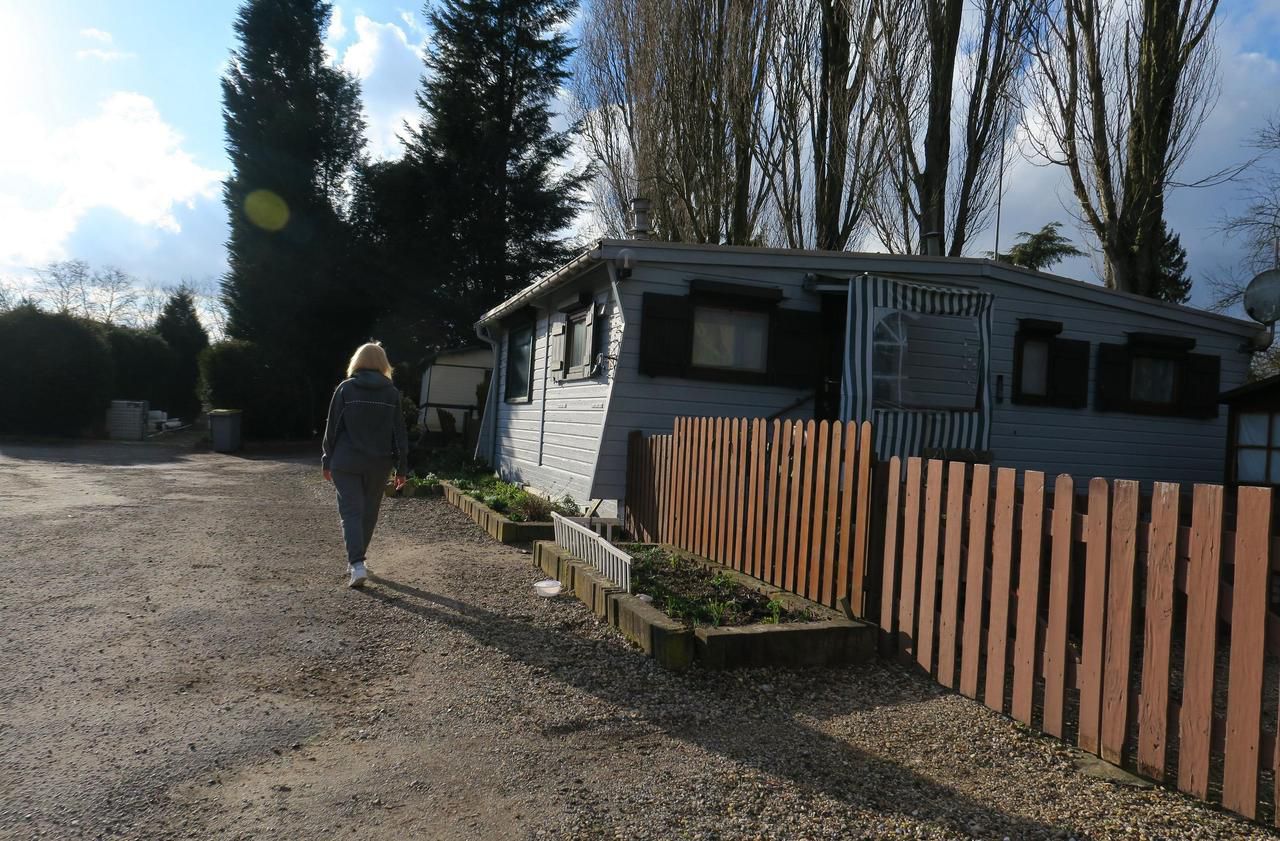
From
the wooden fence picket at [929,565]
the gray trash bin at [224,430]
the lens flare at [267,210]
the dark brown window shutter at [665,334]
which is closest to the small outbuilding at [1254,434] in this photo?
the dark brown window shutter at [665,334]

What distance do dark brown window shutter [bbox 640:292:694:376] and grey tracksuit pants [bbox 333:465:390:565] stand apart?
10.6 feet

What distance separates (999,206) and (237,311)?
22754 mm

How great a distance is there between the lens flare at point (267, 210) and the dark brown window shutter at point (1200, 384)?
25.2m

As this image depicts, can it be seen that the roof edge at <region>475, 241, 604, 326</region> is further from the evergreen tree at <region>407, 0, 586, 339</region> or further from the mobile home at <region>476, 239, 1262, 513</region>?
the evergreen tree at <region>407, 0, 586, 339</region>

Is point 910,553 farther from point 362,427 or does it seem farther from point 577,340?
point 577,340

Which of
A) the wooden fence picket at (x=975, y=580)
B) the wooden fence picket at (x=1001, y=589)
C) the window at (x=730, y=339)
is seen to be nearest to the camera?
the wooden fence picket at (x=1001, y=589)

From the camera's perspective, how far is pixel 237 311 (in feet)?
88.6

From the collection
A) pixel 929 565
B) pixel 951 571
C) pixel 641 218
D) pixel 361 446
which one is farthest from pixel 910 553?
pixel 641 218

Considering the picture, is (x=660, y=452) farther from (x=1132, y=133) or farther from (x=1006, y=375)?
(x=1132, y=133)

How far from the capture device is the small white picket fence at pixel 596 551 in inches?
197

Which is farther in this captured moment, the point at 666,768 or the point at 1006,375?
the point at 1006,375

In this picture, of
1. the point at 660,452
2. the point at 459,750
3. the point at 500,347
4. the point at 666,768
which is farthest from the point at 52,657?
the point at 500,347

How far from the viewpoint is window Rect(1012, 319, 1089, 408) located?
32.3ft

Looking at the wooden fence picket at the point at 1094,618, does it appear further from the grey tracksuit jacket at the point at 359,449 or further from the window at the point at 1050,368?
the window at the point at 1050,368
